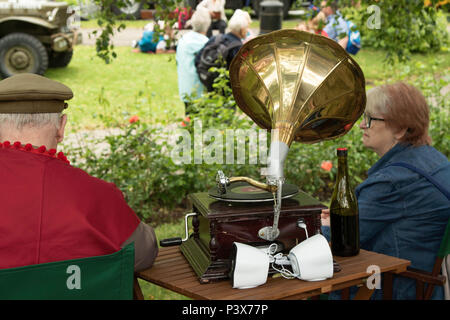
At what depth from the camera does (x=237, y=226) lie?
71.2 inches

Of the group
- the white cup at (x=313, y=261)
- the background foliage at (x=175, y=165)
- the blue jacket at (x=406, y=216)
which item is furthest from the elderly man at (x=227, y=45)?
the white cup at (x=313, y=261)

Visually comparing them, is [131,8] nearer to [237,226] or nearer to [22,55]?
[22,55]

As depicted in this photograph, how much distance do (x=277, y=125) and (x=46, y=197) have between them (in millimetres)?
789

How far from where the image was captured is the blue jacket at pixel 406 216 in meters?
2.12

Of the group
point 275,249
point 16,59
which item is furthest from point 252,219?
point 16,59

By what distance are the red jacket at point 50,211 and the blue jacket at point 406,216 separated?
2.89 ft

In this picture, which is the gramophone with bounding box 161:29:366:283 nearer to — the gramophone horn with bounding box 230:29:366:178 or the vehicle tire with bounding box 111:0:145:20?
the gramophone horn with bounding box 230:29:366:178

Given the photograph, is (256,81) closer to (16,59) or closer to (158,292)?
(158,292)

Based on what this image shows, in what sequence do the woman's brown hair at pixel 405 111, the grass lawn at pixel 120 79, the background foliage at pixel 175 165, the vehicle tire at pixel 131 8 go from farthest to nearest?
the grass lawn at pixel 120 79, the background foliage at pixel 175 165, the vehicle tire at pixel 131 8, the woman's brown hair at pixel 405 111

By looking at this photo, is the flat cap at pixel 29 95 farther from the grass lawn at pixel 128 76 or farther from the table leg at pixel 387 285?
the grass lawn at pixel 128 76

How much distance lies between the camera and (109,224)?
5.55 feet

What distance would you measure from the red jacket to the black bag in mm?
3734

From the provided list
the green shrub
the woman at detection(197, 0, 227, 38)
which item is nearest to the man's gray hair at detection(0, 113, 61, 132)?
the green shrub

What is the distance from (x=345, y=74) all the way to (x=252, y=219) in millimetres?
628
